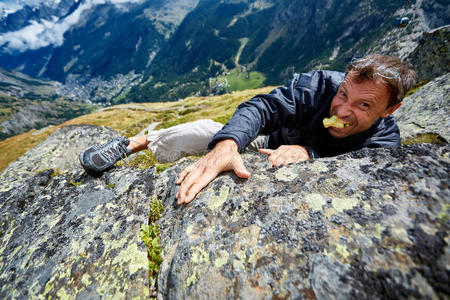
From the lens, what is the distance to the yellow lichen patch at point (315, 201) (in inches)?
111

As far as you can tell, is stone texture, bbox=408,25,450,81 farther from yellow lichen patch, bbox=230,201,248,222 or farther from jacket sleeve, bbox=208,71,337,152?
yellow lichen patch, bbox=230,201,248,222

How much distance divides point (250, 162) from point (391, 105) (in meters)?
3.16

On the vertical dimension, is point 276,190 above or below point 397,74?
below

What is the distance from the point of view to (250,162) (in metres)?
4.27

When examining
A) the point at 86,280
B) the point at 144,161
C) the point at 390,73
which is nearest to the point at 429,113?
the point at 390,73

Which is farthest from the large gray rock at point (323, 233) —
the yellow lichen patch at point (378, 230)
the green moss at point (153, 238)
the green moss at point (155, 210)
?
the green moss at point (155, 210)

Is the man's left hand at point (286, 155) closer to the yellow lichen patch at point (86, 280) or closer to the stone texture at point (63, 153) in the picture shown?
the yellow lichen patch at point (86, 280)

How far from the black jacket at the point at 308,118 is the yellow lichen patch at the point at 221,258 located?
221 cm

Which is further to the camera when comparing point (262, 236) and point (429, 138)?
point (429, 138)

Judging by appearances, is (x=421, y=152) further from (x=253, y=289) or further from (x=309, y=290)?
(x=253, y=289)

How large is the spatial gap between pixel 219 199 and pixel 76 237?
105 inches

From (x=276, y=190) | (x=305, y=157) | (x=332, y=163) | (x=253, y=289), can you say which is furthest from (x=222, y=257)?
(x=305, y=157)

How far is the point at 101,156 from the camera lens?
17.5ft

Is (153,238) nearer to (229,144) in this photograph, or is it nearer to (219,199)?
(219,199)
